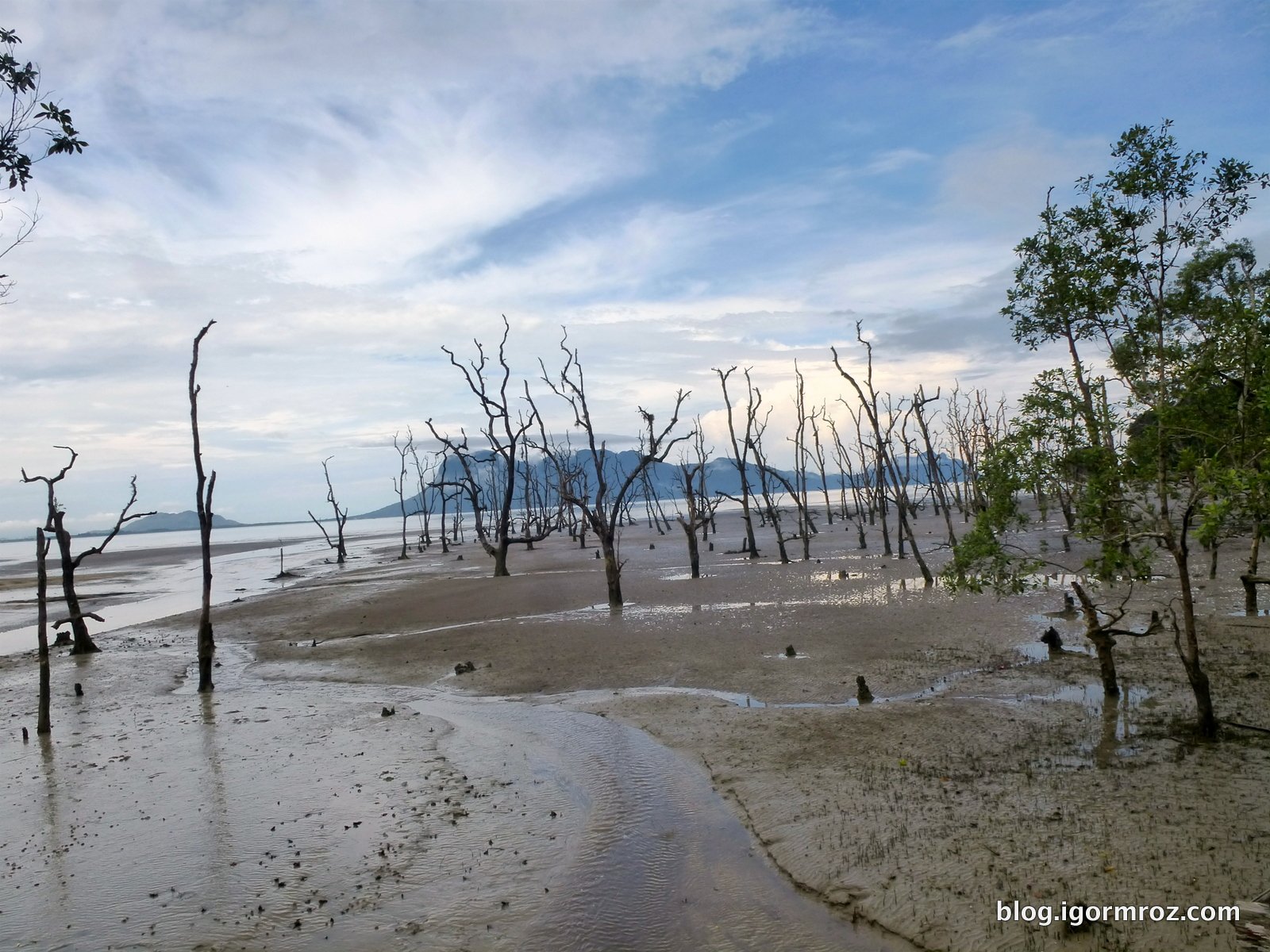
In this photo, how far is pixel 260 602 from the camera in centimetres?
2598

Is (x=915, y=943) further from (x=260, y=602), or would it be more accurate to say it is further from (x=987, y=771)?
(x=260, y=602)

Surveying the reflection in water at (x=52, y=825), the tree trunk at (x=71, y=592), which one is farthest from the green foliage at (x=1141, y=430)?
the tree trunk at (x=71, y=592)

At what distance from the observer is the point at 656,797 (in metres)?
8.11

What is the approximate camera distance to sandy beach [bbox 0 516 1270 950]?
567 centimetres

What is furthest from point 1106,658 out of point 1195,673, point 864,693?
point 864,693

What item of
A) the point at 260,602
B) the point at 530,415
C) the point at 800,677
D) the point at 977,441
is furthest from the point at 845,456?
the point at 800,677

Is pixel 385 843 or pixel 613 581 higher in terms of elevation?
pixel 613 581

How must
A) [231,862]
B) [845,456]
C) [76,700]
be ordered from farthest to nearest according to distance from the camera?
[845,456] < [76,700] < [231,862]

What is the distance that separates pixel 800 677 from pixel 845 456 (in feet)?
175

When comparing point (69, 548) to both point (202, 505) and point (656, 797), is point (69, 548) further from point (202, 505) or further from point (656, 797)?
point (656, 797)

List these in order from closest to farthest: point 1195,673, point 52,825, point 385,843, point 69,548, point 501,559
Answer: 1. point 385,843
2. point 1195,673
3. point 52,825
4. point 69,548
5. point 501,559

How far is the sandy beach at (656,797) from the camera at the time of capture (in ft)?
18.6

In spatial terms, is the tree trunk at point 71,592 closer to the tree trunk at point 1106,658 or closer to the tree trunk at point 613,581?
the tree trunk at point 613,581

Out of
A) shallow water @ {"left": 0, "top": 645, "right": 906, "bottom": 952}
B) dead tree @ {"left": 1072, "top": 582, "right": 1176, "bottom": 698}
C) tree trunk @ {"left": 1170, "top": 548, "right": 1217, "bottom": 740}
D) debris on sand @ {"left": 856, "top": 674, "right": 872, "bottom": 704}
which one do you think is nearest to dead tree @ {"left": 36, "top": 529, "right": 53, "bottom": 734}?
shallow water @ {"left": 0, "top": 645, "right": 906, "bottom": 952}
